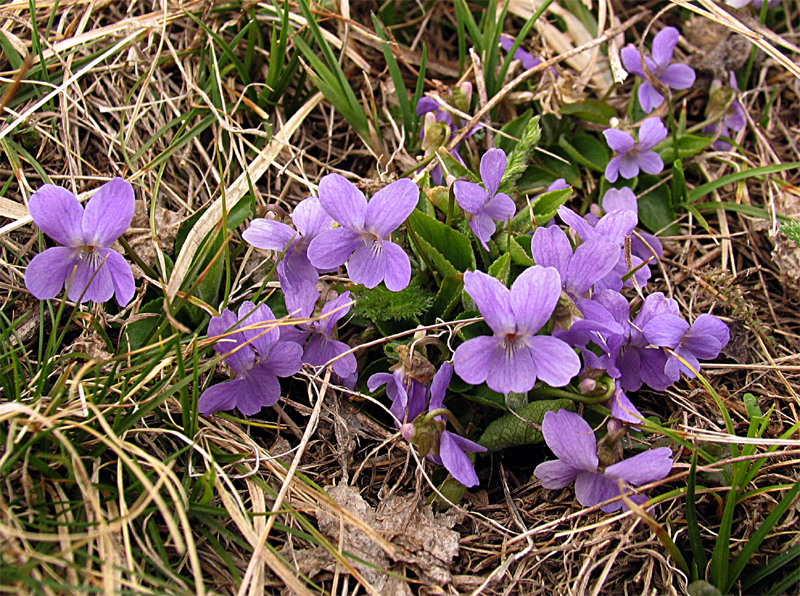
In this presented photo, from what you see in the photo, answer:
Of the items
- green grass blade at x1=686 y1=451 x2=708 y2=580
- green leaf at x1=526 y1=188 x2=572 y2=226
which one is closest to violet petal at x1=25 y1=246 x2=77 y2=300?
green leaf at x1=526 y1=188 x2=572 y2=226

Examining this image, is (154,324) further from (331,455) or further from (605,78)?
(605,78)

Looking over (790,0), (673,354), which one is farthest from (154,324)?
(790,0)

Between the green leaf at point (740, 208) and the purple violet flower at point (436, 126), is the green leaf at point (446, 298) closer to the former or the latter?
the purple violet flower at point (436, 126)

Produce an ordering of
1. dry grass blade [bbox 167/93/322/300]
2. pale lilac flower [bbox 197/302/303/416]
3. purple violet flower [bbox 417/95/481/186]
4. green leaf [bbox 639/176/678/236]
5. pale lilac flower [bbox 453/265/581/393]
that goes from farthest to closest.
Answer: green leaf [bbox 639/176/678/236] < purple violet flower [bbox 417/95/481/186] < dry grass blade [bbox 167/93/322/300] < pale lilac flower [bbox 197/302/303/416] < pale lilac flower [bbox 453/265/581/393]

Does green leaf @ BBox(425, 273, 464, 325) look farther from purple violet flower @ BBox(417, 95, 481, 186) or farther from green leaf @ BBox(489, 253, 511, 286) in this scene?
purple violet flower @ BBox(417, 95, 481, 186)

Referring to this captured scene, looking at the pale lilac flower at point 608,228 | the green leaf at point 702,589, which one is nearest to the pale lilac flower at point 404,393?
the pale lilac flower at point 608,228

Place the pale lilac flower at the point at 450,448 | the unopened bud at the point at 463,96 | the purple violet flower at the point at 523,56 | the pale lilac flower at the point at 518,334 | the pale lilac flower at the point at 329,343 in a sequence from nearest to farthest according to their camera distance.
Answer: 1. the pale lilac flower at the point at 518,334
2. the pale lilac flower at the point at 450,448
3. the pale lilac flower at the point at 329,343
4. the unopened bud at the point at 463,96
5. the purple violet flower at the point at 523,56
